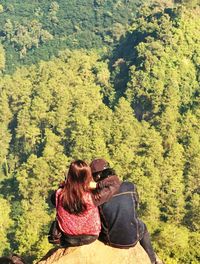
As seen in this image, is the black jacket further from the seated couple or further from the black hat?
the black hat

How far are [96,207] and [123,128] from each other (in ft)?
137

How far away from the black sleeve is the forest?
18404 mm

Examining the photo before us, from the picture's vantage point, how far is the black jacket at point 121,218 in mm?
7359

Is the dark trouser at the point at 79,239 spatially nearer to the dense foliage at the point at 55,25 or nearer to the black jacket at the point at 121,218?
the black jacket at the point at 121,218

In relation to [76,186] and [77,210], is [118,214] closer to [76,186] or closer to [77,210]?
[77,210]

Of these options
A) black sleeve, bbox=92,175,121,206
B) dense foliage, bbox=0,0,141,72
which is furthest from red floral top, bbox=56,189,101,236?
dense foliage, bbox=0,0,141,72

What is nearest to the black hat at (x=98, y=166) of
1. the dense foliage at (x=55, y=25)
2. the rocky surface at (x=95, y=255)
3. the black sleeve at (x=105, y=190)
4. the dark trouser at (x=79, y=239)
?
the black sleeve at (x=105, y=190)

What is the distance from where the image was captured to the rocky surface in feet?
24.0

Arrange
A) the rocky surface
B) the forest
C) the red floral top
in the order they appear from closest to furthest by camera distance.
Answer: the red floral top
the rocky surface
the forest

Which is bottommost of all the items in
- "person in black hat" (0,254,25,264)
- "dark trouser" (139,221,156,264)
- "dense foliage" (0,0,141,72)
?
"dense foliage" (0,0,141,72)

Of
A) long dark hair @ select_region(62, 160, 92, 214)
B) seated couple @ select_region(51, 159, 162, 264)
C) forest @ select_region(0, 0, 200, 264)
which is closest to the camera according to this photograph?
long dark hair @ select_region(62, 160, 92, 214)

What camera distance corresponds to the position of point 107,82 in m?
68.9

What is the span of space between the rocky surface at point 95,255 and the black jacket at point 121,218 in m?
0.14

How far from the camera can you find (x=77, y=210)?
280 inches
